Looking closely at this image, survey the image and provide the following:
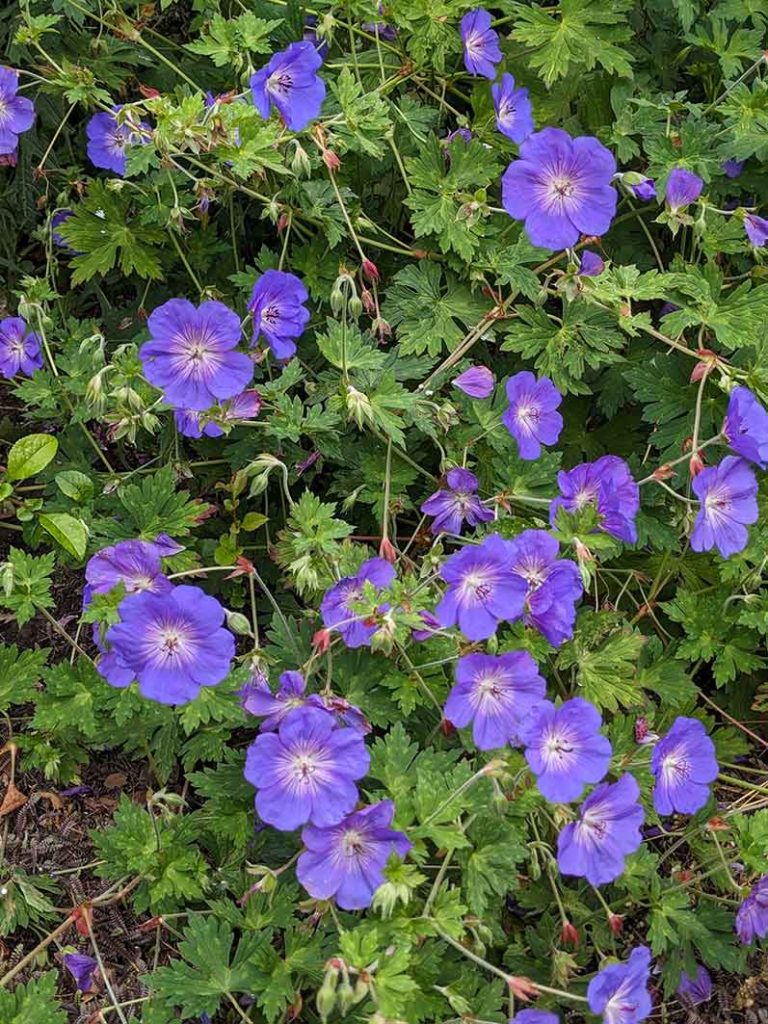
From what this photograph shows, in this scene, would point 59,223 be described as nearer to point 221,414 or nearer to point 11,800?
point 221,414

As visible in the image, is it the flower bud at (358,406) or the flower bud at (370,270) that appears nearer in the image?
the flower bud at (358,406)

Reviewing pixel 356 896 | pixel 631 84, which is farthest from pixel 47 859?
pixel 631 84

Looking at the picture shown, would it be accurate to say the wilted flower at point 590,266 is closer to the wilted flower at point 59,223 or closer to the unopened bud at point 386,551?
the unopened bud at point 386,551

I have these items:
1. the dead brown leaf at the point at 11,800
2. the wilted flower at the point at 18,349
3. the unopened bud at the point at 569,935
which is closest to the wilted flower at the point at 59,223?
the wilted flower at the point at 18,349

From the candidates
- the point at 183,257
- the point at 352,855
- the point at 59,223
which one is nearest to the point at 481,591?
the point at 352,855

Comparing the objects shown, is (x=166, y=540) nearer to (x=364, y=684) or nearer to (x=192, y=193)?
(x=364, y=684)
